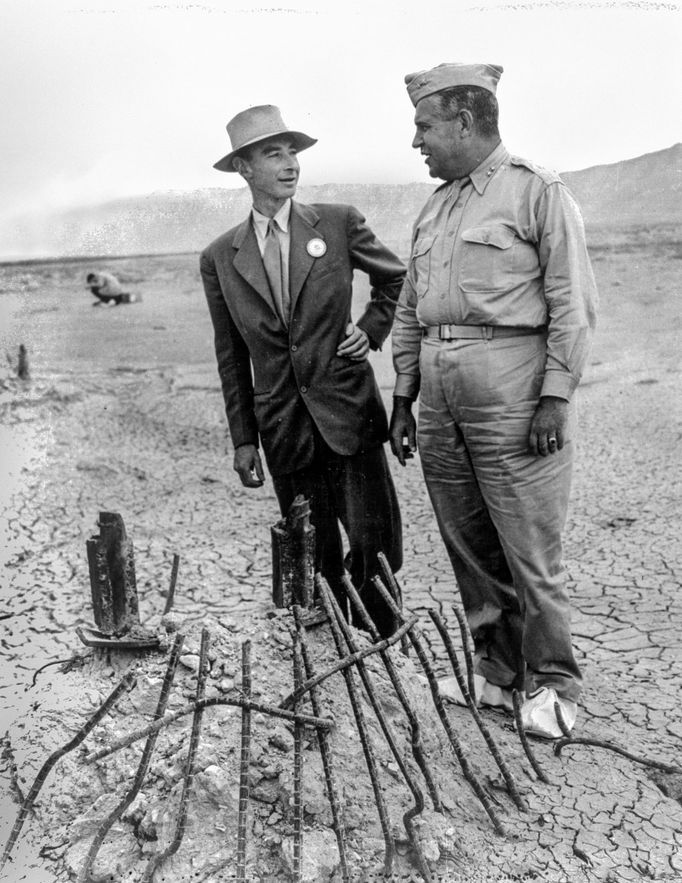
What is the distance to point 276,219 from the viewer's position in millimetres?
3305

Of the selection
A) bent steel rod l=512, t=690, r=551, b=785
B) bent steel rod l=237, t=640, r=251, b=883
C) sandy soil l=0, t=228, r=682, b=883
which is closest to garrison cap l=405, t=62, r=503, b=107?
bent steel rod l=237, t=640, r=251, b=883

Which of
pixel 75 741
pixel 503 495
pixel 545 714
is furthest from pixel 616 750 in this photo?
pixel 75 741

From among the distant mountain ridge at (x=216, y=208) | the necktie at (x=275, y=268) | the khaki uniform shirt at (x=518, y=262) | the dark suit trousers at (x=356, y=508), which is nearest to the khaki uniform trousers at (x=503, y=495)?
the khaki uniform shirt at (x=518, y=262)

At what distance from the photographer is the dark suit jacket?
10.8 feet

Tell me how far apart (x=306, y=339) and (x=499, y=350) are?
0.79 metres

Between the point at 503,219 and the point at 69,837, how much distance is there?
231 cm

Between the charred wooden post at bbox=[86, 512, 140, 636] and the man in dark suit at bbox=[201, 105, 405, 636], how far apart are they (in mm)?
583

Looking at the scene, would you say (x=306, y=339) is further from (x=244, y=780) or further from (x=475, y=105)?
(x=244, y=780)

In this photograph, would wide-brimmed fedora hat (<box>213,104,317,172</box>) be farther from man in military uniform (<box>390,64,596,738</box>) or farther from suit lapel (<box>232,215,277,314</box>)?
man in military uniform (<box>390,64,596,738</box>)

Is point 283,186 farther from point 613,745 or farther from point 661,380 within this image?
point 661,380

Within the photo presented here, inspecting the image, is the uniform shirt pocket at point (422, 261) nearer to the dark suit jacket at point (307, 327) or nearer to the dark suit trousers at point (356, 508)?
the dark suit jacket at point (307, 327)

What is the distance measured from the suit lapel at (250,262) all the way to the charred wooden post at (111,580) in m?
1.05

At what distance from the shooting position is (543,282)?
289 centimetres

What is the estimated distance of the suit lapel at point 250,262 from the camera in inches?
130
